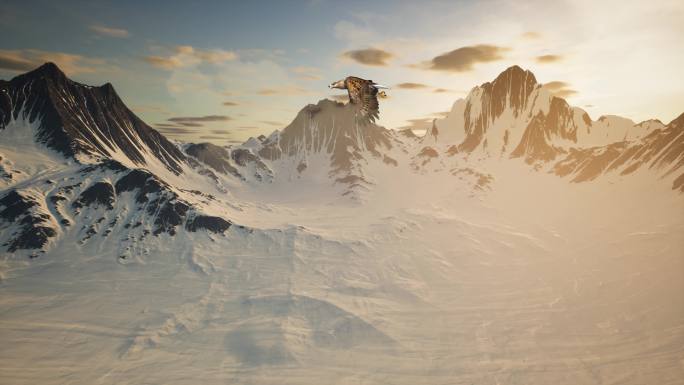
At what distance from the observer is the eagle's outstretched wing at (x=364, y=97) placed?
138 ft

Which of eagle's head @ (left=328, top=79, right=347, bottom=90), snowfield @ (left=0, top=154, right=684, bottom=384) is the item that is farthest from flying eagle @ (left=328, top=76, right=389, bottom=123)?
snowfield @ (left=0, top=154, right=684, bottom=384)

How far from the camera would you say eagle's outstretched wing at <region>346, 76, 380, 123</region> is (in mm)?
42188

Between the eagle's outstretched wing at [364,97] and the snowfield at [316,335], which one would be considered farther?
the snowfield at [316,335]

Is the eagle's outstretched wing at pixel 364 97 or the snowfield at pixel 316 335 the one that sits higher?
the eagle's outstretched wing at pixel 364 97

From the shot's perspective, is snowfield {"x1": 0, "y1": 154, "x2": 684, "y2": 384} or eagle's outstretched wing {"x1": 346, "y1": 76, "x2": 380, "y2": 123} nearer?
eagle's outstretched wing {"x1": 346, "y1": 76, "x2": 380, "y2": 123}

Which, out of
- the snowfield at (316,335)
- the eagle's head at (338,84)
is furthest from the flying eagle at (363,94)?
the snowfield at (316,335)

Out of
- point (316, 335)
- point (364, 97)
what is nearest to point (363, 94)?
point (364, 97)

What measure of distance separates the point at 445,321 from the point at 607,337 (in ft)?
203

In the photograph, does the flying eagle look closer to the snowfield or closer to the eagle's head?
the eagle's head

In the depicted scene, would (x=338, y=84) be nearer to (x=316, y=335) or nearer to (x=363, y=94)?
(x=363, y=94)

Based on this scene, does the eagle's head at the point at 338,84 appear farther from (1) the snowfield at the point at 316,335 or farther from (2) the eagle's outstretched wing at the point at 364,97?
(1) the snowfield at the point at 316,335

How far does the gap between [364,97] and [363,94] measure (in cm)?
35

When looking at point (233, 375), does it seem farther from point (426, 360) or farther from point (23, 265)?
point (23, 265)

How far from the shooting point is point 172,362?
156000mm
